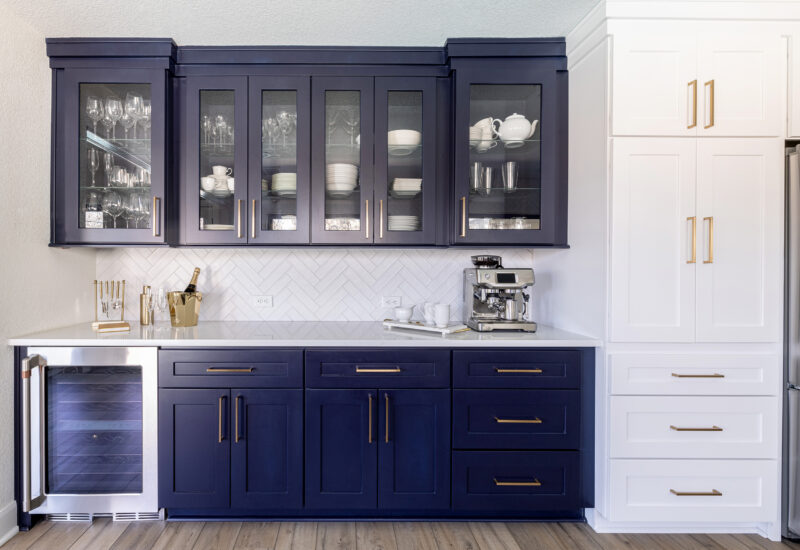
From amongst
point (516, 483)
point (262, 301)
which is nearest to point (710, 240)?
point (516, 483)

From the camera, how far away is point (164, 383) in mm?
2012

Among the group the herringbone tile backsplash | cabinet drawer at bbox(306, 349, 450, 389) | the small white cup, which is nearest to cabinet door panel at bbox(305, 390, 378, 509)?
cabinet drawer at bbox(306, 349, 450, 389)

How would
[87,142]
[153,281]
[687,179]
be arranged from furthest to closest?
[153,281] → [87,142] → [687,179]

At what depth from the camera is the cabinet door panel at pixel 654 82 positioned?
1.94 m

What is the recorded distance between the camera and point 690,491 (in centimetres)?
195

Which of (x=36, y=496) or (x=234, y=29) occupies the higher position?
(x=234, y=29)

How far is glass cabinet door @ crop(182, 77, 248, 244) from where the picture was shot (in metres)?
2.30

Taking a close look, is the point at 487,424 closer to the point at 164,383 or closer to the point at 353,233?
the point at 353,233

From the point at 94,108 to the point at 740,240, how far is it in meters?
Answer: 3.28

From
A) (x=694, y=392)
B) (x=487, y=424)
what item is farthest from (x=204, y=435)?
(x=694, y=392)

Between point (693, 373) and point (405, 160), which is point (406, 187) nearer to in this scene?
point (405, 160)

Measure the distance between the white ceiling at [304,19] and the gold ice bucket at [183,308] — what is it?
1368 mm

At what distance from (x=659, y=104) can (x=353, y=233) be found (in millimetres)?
1586

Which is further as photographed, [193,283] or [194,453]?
[193,283]
